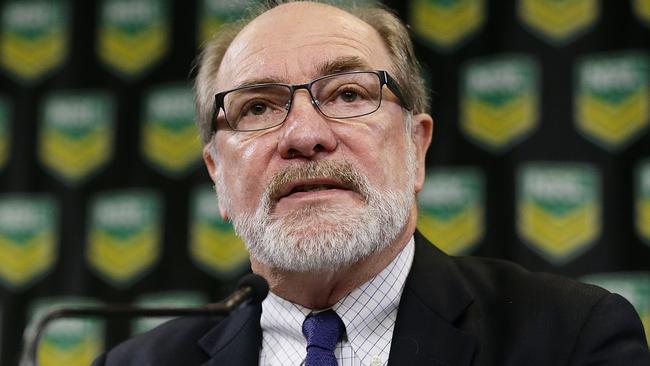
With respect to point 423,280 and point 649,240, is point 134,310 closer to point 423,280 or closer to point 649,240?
point 423,280

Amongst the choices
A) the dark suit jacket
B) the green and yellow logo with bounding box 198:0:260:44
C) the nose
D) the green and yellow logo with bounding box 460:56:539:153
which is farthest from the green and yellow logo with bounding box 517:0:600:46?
the nose

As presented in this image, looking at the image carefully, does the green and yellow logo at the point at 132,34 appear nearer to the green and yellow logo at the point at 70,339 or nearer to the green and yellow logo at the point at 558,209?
the green and yellow logo at the point at 70,339

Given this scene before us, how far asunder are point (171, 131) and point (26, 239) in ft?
2.35

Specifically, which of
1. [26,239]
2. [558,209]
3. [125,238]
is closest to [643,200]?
[558,209]

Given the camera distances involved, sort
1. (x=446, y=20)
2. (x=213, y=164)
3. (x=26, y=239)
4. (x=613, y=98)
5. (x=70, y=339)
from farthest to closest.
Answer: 1. (x=26, y=239)
2. (x=70, y=339)
3. (x=446, y=20)
4. (x=613, y=98)
5. (x=213, y=164)

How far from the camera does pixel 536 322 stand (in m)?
1.73

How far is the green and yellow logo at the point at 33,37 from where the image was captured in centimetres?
372

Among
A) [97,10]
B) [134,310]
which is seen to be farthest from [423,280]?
[97,10]

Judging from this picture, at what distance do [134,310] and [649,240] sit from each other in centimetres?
192

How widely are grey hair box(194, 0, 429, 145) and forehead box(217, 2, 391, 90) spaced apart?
0.04 meters

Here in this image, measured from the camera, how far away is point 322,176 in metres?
1.73

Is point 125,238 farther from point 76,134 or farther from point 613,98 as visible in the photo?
point 613,98

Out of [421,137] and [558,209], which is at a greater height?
[421,137]

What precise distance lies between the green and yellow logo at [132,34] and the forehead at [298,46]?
1.59m
